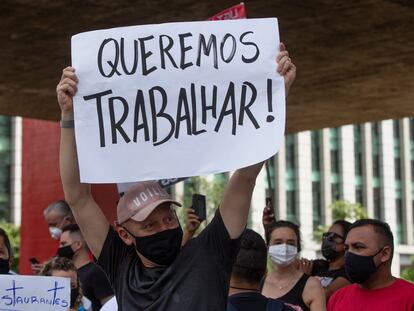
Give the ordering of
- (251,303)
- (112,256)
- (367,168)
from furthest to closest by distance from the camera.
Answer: (367,168), (251,303), (112,256)

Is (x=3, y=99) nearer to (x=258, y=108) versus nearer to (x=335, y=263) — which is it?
(x=335, y=263)

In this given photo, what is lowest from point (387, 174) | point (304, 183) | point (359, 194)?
point (359, 194)

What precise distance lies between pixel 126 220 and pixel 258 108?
75 cm

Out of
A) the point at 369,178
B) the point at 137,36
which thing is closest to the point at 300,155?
the point at 369,178

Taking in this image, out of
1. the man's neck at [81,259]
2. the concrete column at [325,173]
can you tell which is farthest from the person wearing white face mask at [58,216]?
the concrete column at [325,173]

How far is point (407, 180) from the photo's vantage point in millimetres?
74625

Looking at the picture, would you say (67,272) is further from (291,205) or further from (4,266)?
(291,205)

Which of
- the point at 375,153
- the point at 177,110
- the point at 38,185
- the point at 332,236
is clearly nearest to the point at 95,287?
the point at 332,236

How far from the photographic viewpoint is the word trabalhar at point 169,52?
4324 millimetres

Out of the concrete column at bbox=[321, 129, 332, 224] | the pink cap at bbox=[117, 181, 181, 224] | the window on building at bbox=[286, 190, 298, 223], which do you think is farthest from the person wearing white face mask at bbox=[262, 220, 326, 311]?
the concrete column at bbox=[321, 129, 332, 224]

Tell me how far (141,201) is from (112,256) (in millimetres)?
311

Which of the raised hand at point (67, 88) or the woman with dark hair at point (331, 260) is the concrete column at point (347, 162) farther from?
the raised hand at point (67, 88)

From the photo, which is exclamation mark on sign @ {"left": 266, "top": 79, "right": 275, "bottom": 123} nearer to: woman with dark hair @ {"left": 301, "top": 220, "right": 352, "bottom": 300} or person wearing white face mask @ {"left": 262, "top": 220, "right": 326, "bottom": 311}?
person wearing white face mask @ {"left": 262, "top": 220, "right": 326, "bottom": 311}

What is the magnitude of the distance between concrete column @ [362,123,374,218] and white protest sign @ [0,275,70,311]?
224 feet
